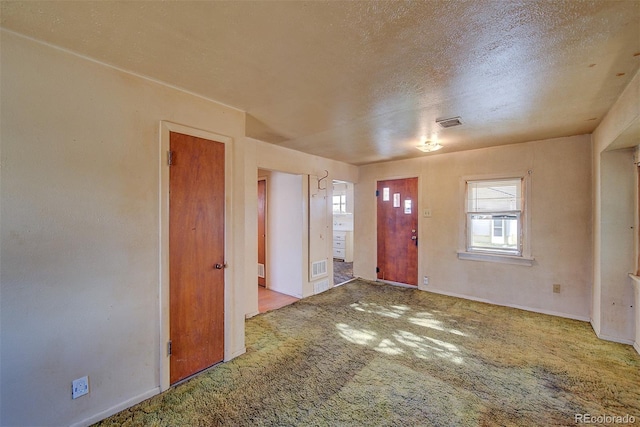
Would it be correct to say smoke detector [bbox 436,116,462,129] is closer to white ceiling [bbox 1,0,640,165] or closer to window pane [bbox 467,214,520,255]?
white ceiling [bbox 1,0,640,165]

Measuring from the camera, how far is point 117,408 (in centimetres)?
192

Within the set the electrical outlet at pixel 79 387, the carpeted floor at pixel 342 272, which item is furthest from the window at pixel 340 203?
the electrical outlet at pixel 79 387

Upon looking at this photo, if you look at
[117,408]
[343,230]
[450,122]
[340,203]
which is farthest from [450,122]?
[340,203]

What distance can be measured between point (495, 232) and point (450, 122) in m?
2.25

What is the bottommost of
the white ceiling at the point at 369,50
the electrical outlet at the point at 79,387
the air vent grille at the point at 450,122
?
the electrical outlet at the point at 79,387

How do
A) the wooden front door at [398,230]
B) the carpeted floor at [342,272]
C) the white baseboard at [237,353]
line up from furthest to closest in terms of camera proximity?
1. the carpeted floor at [342,272]
2. the wooden front door at [398,230]
3. the white baseboard at [237,353]

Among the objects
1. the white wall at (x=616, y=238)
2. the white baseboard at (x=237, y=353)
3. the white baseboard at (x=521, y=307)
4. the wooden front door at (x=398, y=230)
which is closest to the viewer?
the white baseboard at (x=237, y=353)

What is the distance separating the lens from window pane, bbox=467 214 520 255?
411cm

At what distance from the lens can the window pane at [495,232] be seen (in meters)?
4.11

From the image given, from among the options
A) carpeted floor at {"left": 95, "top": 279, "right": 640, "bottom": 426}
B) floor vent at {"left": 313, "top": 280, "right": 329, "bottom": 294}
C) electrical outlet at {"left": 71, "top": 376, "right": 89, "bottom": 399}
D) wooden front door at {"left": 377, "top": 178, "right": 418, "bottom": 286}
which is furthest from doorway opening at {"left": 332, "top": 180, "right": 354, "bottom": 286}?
electrical outlet at {"left": 71, "top": 376, "right": 89, "bottom": 399}

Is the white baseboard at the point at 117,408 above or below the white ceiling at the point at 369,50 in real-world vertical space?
below

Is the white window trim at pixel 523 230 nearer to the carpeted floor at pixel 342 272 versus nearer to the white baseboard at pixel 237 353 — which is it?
the carpeted floor at pixel 342 272

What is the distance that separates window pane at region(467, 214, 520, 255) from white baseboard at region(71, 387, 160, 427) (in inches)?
179

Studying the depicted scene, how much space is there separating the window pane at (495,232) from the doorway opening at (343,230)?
291 centimetres
